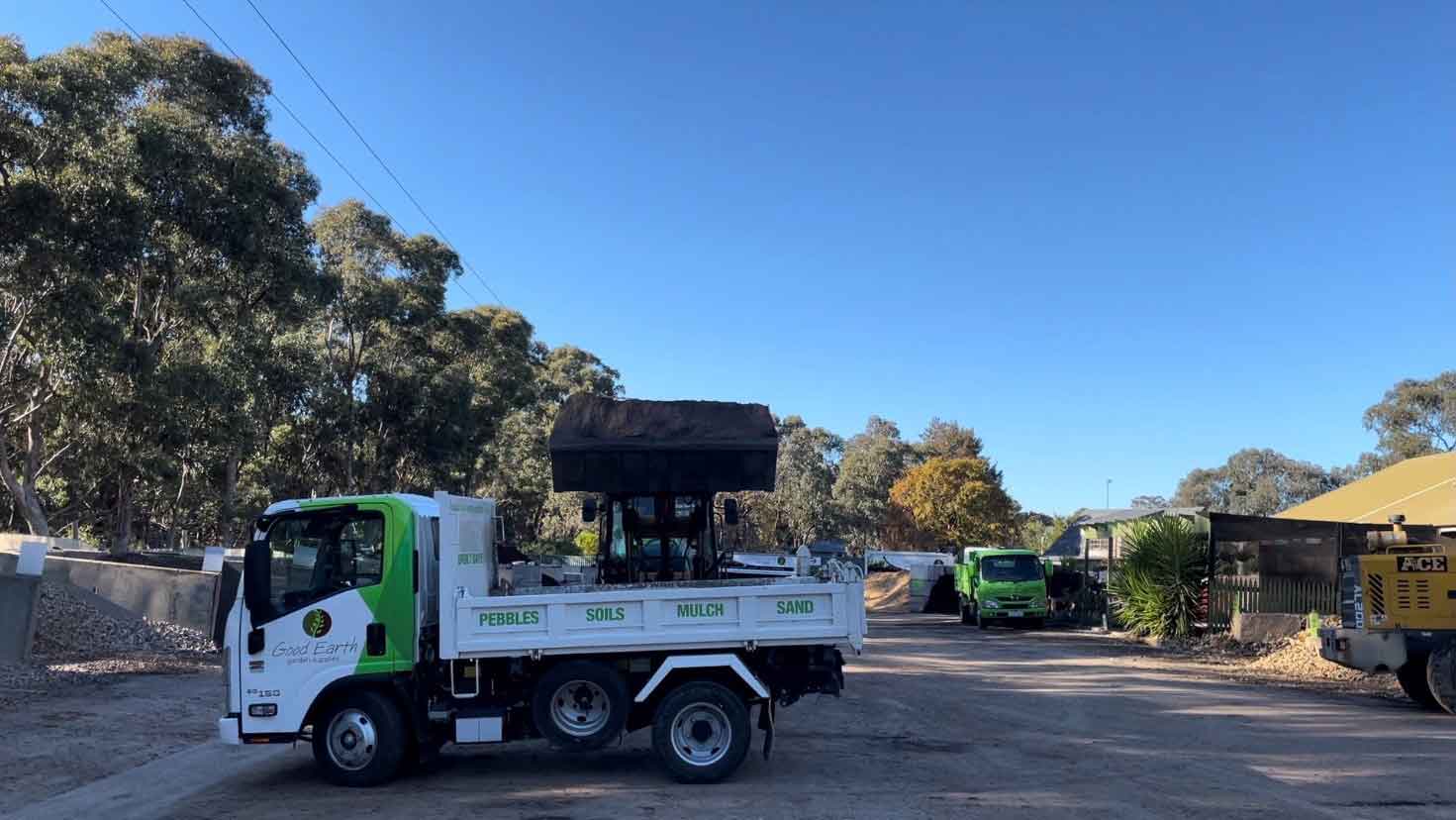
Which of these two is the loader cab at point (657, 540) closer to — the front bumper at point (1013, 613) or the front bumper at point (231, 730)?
the front bumper at point (231, 730)

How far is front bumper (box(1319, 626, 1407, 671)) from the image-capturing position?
43.8 ft

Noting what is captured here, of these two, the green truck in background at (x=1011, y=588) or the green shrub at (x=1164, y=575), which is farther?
the green truck in background at (x=1011, y=588)

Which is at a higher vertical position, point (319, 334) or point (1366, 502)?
point (319, 334)

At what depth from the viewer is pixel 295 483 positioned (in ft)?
144

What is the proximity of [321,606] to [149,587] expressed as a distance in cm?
1437

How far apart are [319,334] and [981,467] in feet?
125

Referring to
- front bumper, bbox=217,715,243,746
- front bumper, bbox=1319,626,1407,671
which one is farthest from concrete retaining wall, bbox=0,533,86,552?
front bumper, bbox=1319,626,1407,671

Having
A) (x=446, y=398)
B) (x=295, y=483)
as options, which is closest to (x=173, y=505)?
(x=295, y=483)

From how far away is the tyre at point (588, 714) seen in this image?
8805 millimetres

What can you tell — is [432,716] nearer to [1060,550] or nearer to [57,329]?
[57,329]

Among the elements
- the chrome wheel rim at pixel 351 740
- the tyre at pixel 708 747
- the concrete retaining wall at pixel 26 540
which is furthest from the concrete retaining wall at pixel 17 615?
the tyre at pixel 708 747

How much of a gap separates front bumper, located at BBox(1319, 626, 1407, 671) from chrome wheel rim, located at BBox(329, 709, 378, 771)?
11.8 metres

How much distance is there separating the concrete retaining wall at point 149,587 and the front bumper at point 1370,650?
1880cm

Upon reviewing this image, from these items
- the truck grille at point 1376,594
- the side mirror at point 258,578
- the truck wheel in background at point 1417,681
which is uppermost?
the side mirror at point 258,578
